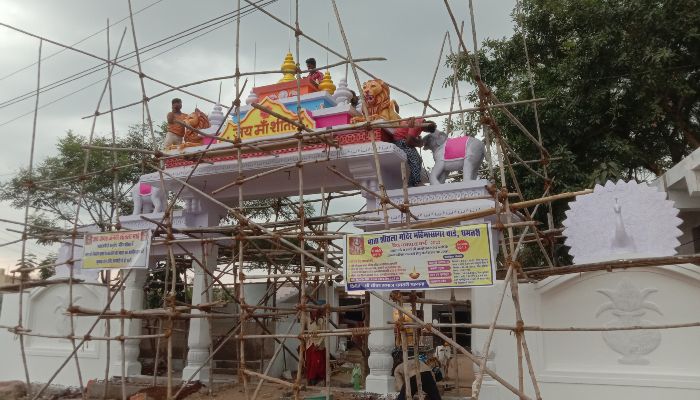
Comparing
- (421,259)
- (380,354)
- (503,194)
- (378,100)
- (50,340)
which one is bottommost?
(380,354)

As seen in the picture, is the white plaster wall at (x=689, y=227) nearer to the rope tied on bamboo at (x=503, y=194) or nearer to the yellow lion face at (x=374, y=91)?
the yellow lion face at (x=374, y=91)

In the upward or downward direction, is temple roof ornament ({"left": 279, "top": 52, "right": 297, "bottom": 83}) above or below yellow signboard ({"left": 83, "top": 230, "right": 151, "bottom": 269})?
above

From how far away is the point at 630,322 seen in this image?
6973 mm

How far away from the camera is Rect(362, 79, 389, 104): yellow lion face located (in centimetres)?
941

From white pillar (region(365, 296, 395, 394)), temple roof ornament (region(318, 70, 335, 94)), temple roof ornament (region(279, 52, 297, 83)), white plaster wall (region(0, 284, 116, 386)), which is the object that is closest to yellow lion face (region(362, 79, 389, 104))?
temple roof ornament (region(318, 70, 335, 94))

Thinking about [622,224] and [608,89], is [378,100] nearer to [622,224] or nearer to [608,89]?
[622,224]

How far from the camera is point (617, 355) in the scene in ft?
23.1

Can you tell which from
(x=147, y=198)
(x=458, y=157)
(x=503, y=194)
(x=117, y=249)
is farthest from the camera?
(x=147, y=198)

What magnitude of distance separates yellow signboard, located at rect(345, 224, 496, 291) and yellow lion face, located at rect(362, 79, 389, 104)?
391 cm

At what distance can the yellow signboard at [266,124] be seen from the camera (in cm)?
968

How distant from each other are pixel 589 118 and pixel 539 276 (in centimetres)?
636

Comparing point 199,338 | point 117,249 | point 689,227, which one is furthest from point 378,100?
point 689,227

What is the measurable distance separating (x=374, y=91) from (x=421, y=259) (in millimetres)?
4400

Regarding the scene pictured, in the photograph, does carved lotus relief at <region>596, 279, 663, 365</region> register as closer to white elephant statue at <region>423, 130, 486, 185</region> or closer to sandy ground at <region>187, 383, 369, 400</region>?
white elephant statue at <region>423, 130, 486, 185</region>
